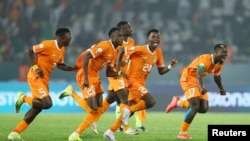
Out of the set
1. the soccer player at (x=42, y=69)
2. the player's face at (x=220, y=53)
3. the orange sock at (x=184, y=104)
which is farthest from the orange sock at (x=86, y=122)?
the orange sock at (x=184, y=104)

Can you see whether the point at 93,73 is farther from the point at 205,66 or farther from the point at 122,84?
the point at 205,66

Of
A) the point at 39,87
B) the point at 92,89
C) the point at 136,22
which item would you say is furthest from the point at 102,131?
the point at 136,22

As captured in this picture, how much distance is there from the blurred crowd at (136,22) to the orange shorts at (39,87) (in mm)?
15644

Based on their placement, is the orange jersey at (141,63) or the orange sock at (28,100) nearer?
the orange sock at (28,100)

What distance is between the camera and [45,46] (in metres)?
12.4

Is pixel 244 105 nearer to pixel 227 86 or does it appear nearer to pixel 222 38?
pixel 227 86

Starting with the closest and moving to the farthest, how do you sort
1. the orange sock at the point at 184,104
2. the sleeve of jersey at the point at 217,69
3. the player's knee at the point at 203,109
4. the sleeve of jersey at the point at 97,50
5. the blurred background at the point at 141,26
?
1. the sleeve of jersey at the point at 97,50
2. the player's knee at the point at 203,109
3. the sleeve of jersey at the point at 217,69
4. the orange sock at the point at 184,104
5. the blurred background at the point at 141,26

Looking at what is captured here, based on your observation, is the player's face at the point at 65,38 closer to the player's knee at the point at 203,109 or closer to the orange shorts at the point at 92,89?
the orange shorts at the point at 92,89

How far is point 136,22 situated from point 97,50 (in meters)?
17.8

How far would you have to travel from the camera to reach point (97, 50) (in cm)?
1245

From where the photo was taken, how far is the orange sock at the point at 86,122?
11.9m

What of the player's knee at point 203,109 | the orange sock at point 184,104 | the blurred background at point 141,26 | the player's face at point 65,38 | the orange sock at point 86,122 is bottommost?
the orange sock at point 86,122

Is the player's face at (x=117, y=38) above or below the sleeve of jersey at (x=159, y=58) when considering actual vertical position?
above

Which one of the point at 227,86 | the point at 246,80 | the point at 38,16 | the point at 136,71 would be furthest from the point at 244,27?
the point at 136,71
